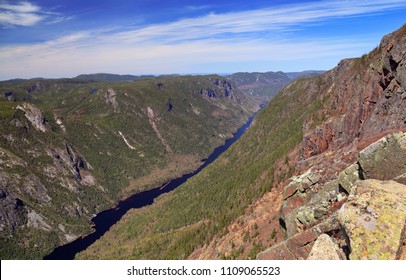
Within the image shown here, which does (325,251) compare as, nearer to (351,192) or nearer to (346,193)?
(351,192)

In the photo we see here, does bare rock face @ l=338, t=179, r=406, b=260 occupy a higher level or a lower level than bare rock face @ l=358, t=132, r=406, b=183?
lower

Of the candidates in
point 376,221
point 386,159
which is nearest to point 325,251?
point 376,221

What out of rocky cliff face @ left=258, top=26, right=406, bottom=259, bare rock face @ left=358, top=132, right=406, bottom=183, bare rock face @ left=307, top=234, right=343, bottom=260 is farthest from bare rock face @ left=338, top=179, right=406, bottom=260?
bare rock face @ left=358, top=132, right=406, bottom=183

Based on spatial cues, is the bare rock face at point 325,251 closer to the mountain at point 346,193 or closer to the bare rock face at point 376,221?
the mountain at point 346,193

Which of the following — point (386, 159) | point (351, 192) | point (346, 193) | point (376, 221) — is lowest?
point (346, 193)

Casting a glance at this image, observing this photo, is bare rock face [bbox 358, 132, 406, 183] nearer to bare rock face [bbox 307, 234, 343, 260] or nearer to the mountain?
the mountain
